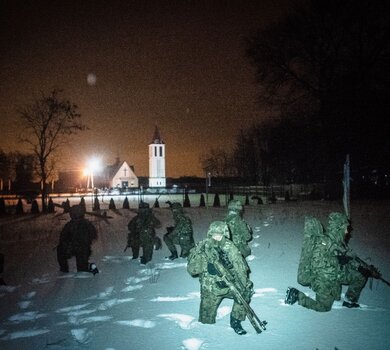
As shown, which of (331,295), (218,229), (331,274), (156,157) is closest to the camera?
(218,229)

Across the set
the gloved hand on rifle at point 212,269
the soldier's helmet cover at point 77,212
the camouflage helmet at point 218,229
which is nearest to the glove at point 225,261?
the gloved hand on rifle at point 212,269

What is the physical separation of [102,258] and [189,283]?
372 centimetres

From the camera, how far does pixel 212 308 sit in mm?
5715

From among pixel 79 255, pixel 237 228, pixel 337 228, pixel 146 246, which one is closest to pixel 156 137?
pixel 146 246

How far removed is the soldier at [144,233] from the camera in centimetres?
1019

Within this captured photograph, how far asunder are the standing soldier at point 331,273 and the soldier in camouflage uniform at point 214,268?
3.43ft

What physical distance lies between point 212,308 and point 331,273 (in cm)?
187

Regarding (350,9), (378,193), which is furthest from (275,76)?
(378,193)

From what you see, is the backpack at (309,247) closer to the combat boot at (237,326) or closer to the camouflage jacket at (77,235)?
the combat boot at (237,326)

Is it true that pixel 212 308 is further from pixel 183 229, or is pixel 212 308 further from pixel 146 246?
pixel 183 229

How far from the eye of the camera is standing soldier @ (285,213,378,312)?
5996mm

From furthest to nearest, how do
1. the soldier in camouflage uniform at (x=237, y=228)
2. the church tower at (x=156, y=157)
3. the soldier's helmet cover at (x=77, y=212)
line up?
1. the church tower at (x=156, y=157)
2. the soldier's helmet cover at (x=77, y=212)
3. the soldier in camouflage uniform at (x=237, y=228)

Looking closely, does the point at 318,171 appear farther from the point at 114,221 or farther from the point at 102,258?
the point at 102,258

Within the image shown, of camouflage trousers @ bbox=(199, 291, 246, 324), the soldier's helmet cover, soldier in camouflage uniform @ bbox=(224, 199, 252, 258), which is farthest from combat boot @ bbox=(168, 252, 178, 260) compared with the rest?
camouflage trousers @ bbox=(199, 291, 246, 324)
